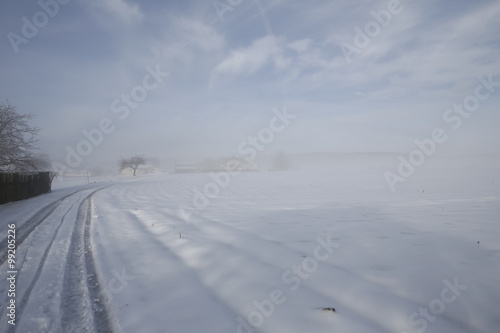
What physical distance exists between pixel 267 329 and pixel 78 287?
9.20 feet

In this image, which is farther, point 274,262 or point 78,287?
point 274,262

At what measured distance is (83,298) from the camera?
3162 millimetres

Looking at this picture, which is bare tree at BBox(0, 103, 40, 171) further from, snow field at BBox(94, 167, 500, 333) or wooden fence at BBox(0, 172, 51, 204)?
snow field at BBox(94, 167, 500, 333)

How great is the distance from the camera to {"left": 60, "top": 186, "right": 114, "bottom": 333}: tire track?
2.62m

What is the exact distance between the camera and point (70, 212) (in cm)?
970

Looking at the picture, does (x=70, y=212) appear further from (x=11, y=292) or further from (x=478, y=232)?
(x=478, y=232)

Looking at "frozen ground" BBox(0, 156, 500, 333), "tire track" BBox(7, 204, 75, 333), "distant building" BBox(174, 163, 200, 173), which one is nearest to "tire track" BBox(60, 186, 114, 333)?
"frozen ground" BBox(0, 156, 500, 333)

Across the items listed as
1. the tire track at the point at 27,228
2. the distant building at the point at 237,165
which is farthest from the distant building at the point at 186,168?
the tire track at the point at 27,228

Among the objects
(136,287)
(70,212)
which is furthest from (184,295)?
(70,212)

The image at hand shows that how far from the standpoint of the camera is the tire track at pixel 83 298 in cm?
262

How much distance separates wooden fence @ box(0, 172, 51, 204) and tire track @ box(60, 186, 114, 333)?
12.3m

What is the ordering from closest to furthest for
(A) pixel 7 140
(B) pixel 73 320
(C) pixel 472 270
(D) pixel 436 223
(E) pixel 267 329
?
(E) pixel 267 329, (B) pixel 73 320, (C) pixel 472 270, (D) pixel 436 223, (A) pixel 7 140

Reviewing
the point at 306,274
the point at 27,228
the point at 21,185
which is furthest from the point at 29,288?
the point at 21,185

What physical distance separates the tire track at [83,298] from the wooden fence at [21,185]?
40.5 ft
